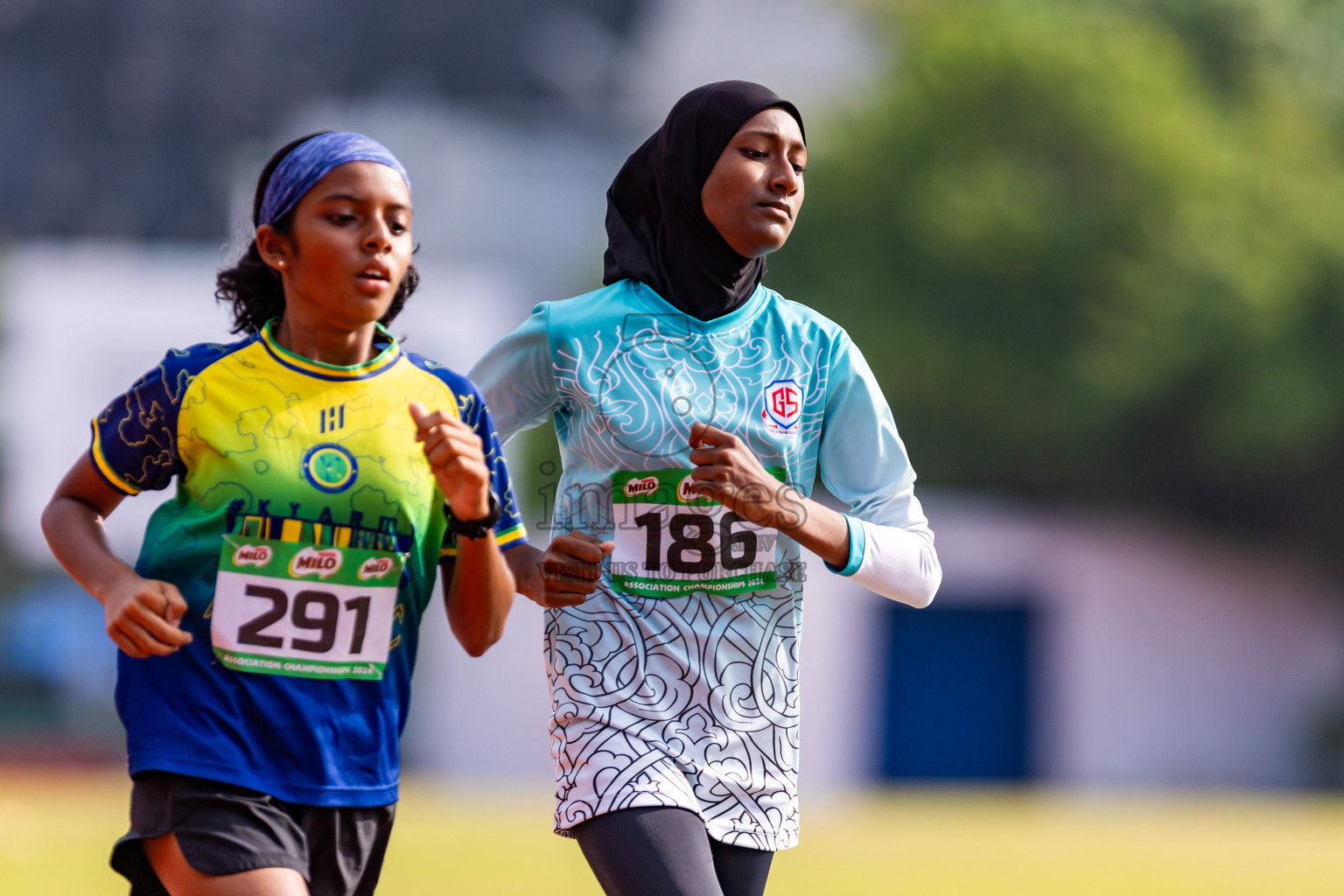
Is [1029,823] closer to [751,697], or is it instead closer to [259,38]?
[751,697]

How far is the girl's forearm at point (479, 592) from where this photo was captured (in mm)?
3420

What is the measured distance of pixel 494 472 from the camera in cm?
356

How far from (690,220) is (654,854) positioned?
4.44 feet

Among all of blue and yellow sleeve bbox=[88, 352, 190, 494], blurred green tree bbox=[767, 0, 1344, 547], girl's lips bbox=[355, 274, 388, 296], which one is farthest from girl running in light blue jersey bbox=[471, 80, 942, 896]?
blurred green tree bbox=[767, 0, 1344, 547]

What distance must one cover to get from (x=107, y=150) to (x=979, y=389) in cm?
1802

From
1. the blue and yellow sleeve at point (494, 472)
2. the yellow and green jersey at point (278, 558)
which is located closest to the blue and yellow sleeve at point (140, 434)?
the yellow and green jersey at point (278, 558)

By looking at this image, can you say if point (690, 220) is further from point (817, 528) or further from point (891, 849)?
point (891, 849)

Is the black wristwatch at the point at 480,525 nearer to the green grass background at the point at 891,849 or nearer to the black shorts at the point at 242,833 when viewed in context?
the black shorts at the point at 242,833

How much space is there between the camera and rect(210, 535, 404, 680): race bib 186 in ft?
10.7

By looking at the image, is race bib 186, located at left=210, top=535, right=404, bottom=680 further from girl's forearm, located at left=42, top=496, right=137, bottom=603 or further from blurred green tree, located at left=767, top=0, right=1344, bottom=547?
blurred green tree, located at left=767, top=0, right=1344, bottom=547

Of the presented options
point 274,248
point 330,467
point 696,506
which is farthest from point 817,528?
point 274,248

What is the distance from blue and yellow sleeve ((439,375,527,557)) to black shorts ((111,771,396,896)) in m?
0.58

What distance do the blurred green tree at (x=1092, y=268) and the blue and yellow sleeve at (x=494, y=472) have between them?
2577 centimetres

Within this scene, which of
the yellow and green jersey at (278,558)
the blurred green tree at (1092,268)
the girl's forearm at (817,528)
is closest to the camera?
the yellow and green jersey at (278,558)
